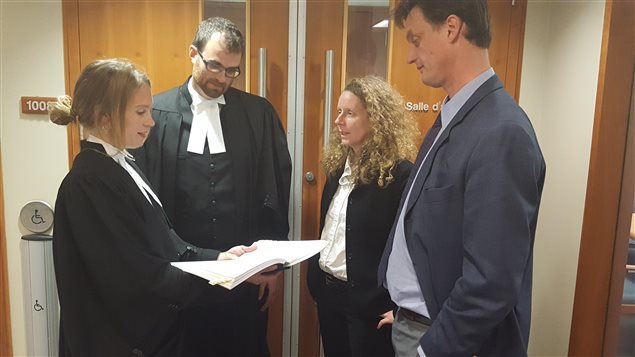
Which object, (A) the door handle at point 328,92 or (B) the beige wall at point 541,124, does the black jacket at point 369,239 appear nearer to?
(A) the door handle at point 328,92

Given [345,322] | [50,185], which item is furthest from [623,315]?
[50,185]

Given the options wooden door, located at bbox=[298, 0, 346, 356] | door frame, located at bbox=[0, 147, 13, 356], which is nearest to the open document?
wooden door, located at bbox=[298, 0, 346, 356]

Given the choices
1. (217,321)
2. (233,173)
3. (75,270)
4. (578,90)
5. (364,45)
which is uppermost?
(364,45)

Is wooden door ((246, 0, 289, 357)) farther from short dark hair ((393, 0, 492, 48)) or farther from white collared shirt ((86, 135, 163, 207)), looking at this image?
short dark hair ((393, 0, 492, 48))

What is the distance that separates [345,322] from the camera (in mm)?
1930

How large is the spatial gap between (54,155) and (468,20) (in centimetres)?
199

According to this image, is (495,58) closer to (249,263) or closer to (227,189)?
(227,189)

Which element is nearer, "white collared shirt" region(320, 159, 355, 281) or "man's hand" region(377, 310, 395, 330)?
"man's hand" region(377, 310, 395, 330)

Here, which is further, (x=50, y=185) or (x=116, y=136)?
(x=50, y=185)

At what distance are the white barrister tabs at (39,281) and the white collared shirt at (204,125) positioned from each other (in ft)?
2.96

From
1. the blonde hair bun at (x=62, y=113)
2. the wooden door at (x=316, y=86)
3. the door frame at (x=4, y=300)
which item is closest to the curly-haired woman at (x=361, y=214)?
the wooden door at (x=316, y=86)

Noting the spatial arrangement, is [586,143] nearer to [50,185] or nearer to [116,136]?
[116,136]

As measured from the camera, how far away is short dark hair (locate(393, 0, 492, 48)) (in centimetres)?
110

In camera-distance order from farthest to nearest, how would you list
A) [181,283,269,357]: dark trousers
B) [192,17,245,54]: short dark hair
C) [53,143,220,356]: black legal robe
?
[181,283,269,357]: dark trousers → [192,17,245,54]: short dark hair → [53,143,220,356]: black legal robe
